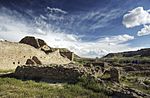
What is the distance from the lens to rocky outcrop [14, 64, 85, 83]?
671 inches

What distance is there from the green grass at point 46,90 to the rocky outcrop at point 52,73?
1255 mm

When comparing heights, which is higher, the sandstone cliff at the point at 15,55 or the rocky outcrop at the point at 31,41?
the rocky outcrop at the point at 31,41

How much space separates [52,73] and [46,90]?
3.20m

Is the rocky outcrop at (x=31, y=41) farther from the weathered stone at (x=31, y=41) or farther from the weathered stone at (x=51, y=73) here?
the weathered stone at (x=51, y=73)

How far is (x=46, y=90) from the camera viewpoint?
14.5m

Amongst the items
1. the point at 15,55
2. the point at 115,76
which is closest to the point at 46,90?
the point at 115,76

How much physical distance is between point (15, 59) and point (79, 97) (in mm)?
14944

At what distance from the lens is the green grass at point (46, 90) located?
13.5 metres

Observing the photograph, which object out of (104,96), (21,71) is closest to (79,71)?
(104,96)

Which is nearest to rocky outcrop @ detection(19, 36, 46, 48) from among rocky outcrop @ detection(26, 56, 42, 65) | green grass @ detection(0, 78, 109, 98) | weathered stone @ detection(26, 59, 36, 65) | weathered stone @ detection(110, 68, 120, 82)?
rocky outcrop @ detection(26, 56, 42, 65)

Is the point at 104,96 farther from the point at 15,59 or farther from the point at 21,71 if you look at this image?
the point at 15,59

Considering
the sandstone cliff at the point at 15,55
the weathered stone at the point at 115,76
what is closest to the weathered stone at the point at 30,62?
the sandstone cliff at the point at 15,55

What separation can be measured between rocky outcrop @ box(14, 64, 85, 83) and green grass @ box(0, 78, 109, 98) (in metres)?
1.26

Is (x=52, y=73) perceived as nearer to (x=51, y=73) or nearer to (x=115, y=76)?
(x=51, y=73)
